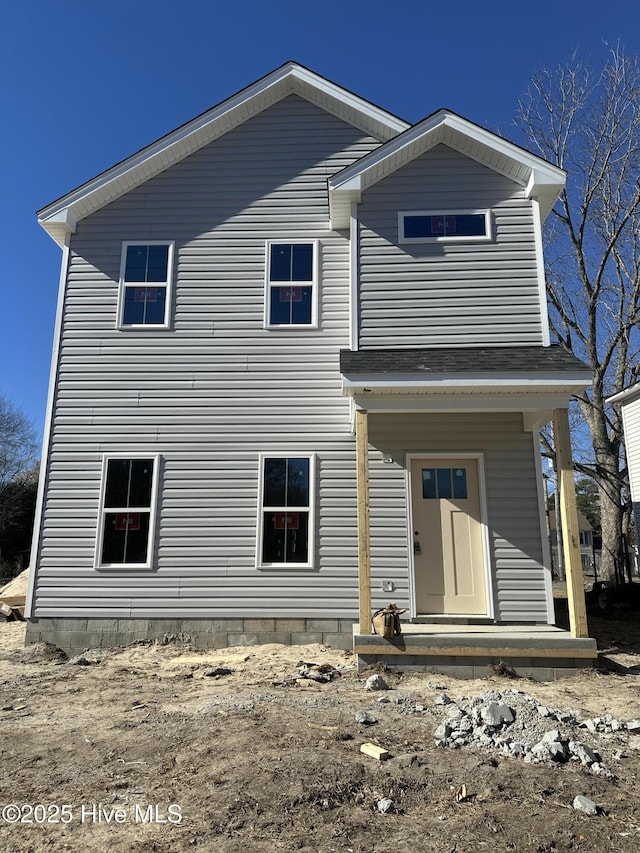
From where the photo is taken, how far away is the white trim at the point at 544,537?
786 cm

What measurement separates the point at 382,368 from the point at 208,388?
3.13 meters

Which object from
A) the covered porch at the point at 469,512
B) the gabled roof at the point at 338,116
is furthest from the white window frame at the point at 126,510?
the gabled roof at the point at 338,116

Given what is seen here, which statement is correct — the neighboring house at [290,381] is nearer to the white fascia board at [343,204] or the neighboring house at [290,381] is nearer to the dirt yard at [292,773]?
the white fascia board at [343,204]

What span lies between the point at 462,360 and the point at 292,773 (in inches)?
205

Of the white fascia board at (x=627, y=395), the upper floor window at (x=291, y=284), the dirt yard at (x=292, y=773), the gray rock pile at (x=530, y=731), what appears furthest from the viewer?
the white fascia board at (x=627, y=395)

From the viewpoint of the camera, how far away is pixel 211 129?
970 centimetres

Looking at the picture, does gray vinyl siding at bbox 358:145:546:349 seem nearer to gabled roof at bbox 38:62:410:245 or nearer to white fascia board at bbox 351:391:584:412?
white fascia board at bbox 351:391:584:412

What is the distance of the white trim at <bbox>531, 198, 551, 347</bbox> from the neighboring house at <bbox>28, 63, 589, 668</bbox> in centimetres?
3

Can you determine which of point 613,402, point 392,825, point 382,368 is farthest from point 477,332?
point 613,402

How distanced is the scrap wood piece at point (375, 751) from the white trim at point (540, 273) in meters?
5.80

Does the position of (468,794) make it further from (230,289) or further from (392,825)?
(230,289)

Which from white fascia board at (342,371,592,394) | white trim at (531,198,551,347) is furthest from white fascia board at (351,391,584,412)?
white trim at (531,198,551,347)

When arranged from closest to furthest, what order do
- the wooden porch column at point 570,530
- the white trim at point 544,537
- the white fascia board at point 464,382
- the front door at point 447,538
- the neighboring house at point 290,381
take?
the wooden porch column at point 570,530 → the white fascia board at point 464,382 → the white trim at point 544,537 → the front door at point 447,538 → the neighboring house at point 290,381

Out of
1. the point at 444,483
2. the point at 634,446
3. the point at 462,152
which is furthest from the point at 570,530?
the point at 634,446
